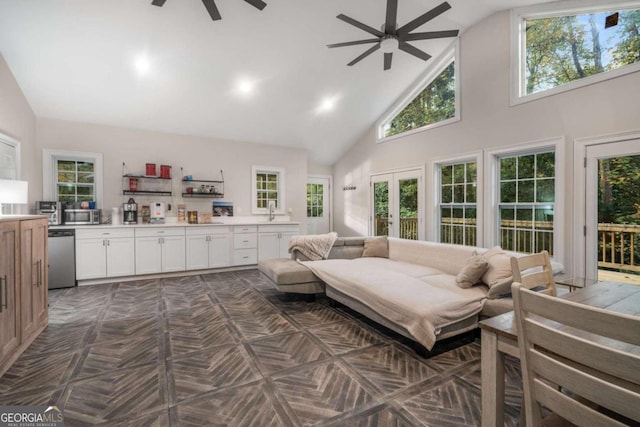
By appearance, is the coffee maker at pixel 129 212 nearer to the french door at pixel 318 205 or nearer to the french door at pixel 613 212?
the french door at pixel 318 205

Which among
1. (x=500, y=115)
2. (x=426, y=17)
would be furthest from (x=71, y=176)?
(x=500, y=115)

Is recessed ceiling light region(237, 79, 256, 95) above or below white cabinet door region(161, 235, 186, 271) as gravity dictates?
above

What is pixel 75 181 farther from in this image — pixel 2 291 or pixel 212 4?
pixel 212 4

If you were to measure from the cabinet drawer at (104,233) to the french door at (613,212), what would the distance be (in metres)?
6.52

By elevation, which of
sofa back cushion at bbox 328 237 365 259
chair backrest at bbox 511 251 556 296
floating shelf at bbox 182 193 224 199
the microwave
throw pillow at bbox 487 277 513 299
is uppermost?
floating shelf at bbox 182 193 224 199

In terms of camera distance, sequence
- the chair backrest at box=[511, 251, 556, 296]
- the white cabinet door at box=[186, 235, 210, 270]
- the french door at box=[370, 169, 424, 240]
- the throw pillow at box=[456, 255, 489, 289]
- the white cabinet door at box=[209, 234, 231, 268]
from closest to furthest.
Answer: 1. the chair backrest at box=[511, 251, 556, 296]
2. the throw pillow at box=[456, 255, 489, 289]
3. the white cabinet door at box=[186, 235, 210, 270]
4. the white cabinet door at box=[209, 234, 231, 268]
5. the french door at box=[370, 169, 424, 240]

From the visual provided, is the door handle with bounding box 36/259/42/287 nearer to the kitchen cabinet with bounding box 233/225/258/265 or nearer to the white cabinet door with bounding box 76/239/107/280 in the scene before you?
the white cabinet door with bounding box 76/239/107/280

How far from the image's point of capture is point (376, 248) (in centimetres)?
469

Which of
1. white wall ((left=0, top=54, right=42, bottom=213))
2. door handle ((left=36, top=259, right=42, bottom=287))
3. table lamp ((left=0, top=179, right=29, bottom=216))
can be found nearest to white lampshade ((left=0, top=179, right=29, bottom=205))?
table lamp ((left=0, top=179, right=29, bottom=216))

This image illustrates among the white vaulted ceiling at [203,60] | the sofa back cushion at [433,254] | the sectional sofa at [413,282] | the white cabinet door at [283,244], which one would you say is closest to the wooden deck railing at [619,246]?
the sectional sofa at [413,282]

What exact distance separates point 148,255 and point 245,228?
5.65 feet

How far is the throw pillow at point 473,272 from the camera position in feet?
9.64

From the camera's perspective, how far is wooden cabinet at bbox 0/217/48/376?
7.30 feet

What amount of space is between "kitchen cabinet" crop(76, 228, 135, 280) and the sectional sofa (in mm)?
2465
